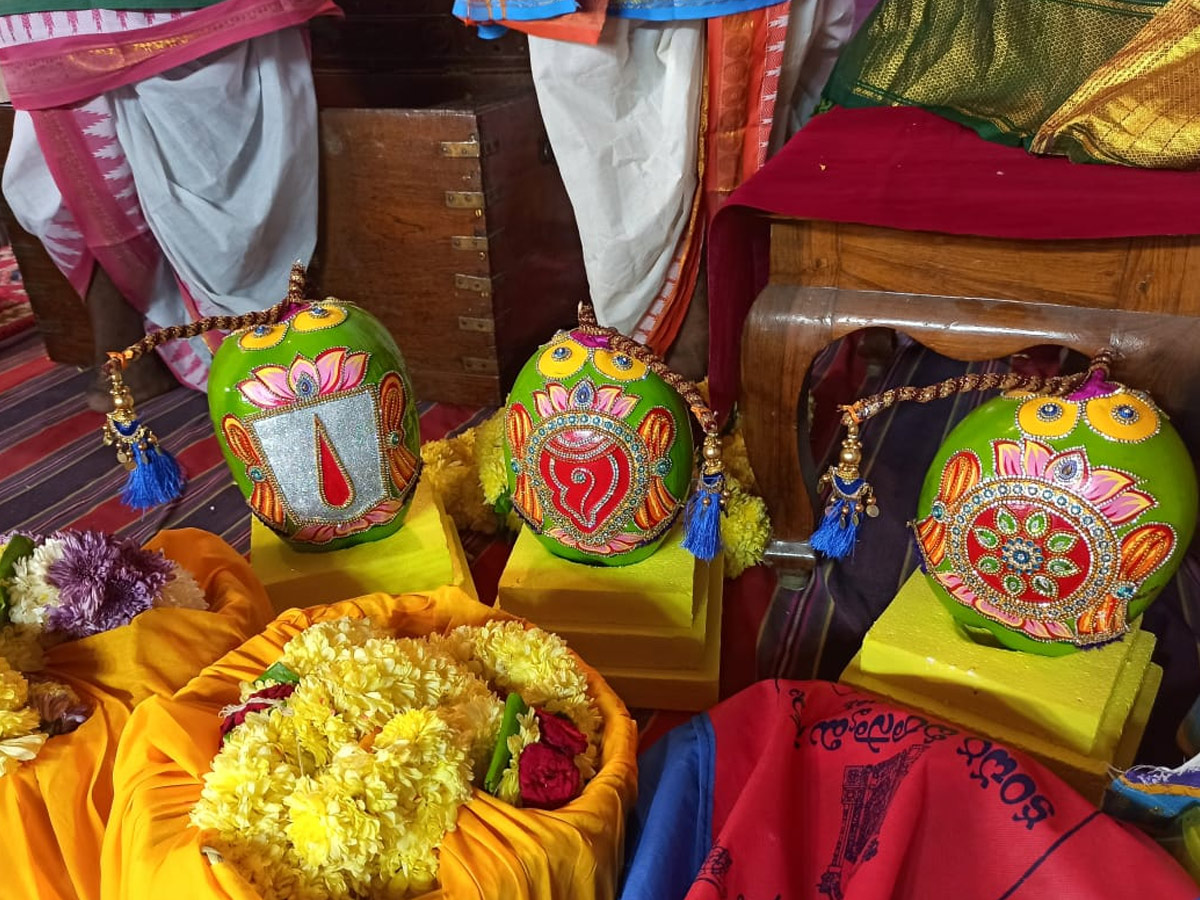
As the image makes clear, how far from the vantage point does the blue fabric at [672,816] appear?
69cm

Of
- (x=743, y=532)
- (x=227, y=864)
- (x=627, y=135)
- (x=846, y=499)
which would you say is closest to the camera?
(x=227, y=864)

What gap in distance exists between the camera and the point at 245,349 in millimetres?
952

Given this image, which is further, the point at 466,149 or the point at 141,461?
the point at 466,149

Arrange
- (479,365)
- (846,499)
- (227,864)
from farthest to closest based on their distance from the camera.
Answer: (479,365)
(846,499)
(227,864)

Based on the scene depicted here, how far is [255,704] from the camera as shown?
25.8 inches

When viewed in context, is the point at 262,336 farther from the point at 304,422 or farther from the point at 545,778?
the point at 545,778

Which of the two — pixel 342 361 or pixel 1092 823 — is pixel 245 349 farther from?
pixel 1092 823

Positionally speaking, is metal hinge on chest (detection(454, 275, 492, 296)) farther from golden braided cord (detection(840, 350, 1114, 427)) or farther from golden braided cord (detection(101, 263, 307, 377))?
golden braided cord (detection(840, 350, 1114, 427))

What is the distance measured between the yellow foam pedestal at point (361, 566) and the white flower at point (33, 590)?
28cm

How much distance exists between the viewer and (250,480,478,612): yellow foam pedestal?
3.43 feet

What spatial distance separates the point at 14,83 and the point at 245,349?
2.63ft

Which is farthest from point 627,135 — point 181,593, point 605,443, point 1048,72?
point 181,593

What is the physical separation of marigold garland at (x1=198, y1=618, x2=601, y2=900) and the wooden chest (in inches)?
38.2

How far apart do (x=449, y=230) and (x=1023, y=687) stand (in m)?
1.11
